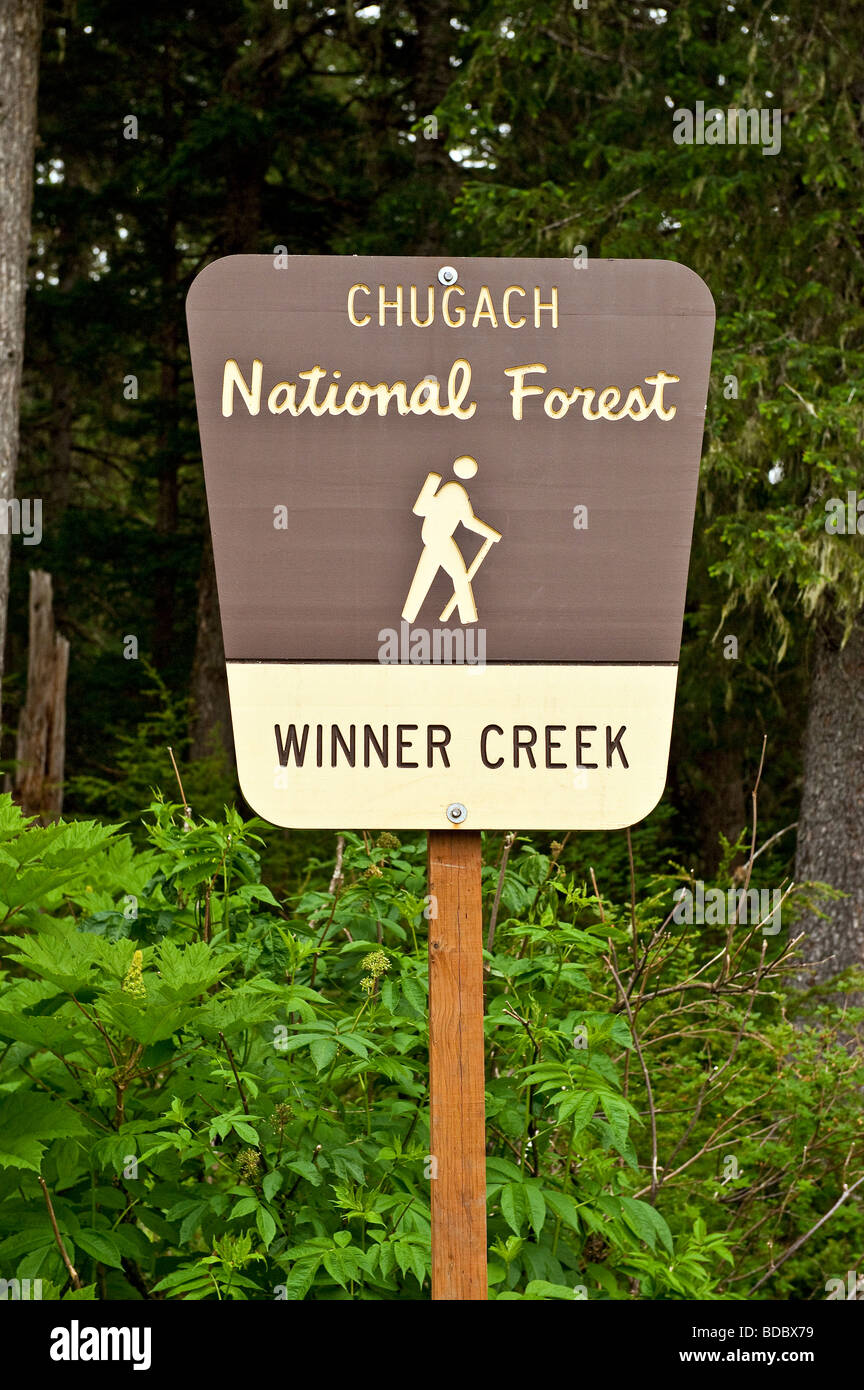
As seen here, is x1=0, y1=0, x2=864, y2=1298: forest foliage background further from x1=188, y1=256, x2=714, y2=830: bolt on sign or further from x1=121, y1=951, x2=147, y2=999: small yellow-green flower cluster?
x1=188, y1=256, x2=714, y2=830: bolt on sign

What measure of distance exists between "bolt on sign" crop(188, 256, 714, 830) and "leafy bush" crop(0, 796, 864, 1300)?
522 millimetres

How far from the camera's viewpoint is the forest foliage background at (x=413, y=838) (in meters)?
2.47

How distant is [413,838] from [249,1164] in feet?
7.79

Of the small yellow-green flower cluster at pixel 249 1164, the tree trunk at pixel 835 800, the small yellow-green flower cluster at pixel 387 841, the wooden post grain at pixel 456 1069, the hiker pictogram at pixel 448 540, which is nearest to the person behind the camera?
the wooden post grain at pixel 456 1069

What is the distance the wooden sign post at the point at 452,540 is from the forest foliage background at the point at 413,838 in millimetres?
462

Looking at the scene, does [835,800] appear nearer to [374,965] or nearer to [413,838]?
[413,838]

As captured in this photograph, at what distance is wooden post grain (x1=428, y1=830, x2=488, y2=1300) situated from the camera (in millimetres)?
2186

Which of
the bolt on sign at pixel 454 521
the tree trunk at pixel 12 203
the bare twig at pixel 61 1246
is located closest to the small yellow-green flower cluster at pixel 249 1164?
the bare twig at pixel 61 1246

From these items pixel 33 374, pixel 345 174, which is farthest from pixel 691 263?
pixel 33 374

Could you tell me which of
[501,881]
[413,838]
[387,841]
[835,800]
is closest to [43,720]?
[413,838]

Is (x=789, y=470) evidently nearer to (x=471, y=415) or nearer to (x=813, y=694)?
(x=813, y=694)

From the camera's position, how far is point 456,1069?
225 centimetres

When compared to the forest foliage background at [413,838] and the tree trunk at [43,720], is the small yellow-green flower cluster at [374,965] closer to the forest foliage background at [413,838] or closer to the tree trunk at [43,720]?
the forest foliage background at [413,838]
